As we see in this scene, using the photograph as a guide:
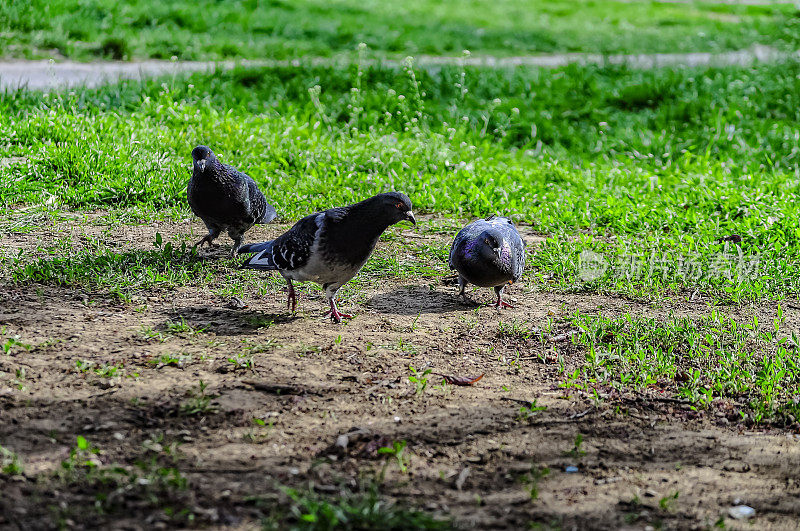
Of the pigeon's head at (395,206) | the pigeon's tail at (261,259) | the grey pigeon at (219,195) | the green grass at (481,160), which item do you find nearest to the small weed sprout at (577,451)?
the pigeon's head at (395,206)

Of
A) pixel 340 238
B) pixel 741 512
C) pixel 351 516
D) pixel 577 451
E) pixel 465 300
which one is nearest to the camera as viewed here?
pixel 351 516

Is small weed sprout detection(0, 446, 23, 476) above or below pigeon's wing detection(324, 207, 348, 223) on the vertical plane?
below

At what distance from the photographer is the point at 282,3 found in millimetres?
15945

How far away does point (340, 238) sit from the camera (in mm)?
4965

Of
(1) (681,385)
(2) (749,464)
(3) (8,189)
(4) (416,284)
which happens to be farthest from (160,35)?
(2) (749,464)

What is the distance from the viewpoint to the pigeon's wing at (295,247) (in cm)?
503

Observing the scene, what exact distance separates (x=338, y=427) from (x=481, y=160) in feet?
17.5

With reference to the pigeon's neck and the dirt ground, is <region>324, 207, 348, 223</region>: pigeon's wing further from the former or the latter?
the pigeon's neck

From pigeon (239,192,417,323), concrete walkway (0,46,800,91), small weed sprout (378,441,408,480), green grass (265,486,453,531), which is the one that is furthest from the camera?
concrete walkway (0,46,800,91)

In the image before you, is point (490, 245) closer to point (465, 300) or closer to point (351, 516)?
point (465, 300)

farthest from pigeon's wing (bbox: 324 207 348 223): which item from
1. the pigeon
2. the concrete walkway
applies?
the concrete walkway

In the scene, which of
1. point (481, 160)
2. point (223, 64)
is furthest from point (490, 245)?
point (223, 64)

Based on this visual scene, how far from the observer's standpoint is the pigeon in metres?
4.97

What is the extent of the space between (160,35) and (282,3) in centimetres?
421
